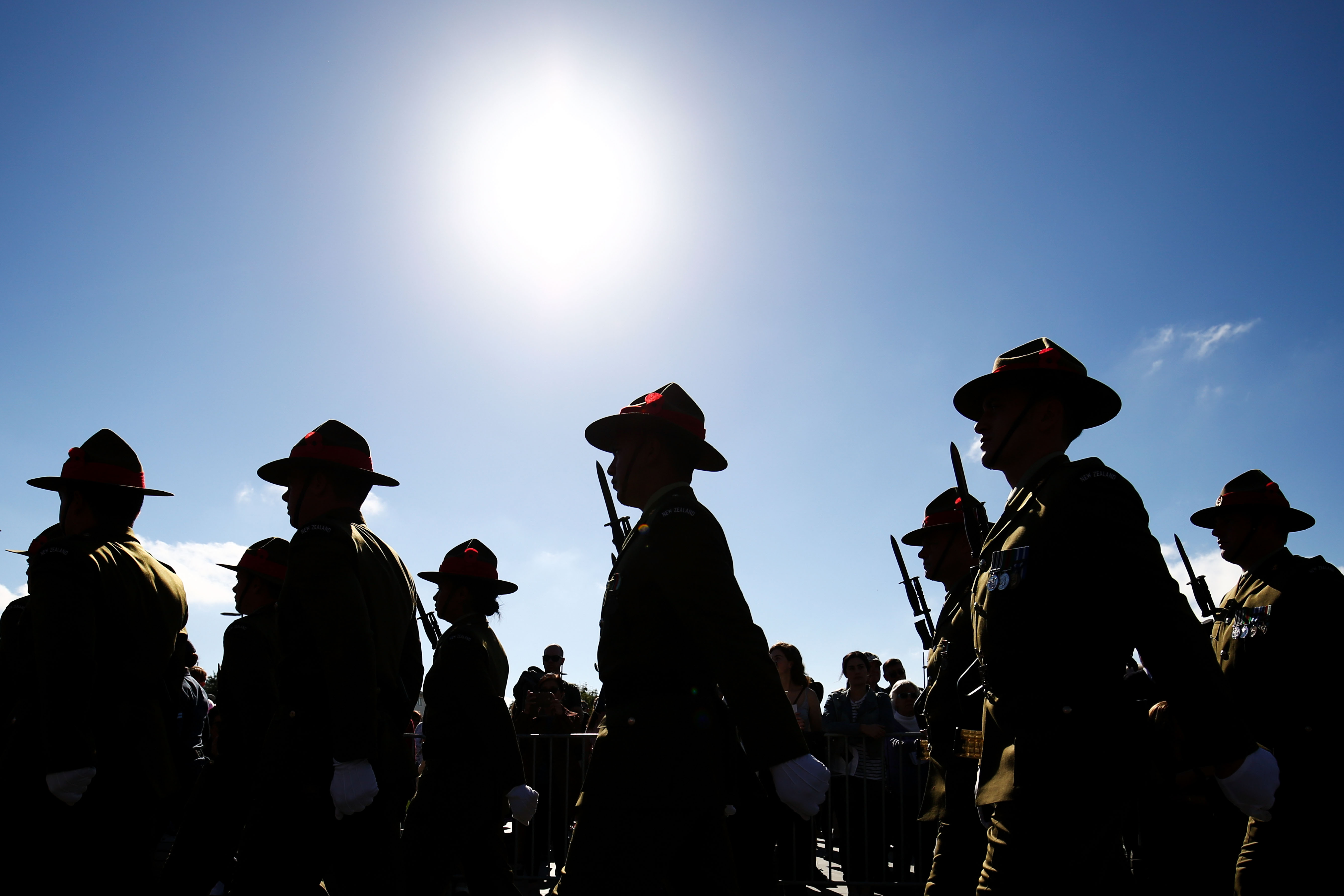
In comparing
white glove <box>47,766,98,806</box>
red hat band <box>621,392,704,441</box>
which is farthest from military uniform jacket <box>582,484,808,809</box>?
white glove <box>47,766,98,806</box>

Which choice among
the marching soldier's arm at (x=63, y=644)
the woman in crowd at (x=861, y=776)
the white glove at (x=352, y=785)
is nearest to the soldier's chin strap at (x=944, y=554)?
the woman in crowd at (x=861, y=776)

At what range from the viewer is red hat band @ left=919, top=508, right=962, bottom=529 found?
611 cm

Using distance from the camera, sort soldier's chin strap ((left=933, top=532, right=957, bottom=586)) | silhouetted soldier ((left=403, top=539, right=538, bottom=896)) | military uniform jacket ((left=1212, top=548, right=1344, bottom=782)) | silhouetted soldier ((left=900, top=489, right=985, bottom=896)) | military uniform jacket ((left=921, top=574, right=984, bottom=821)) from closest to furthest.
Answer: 1. silhouetted soldier ((left=900, top=489, right=985, bottom=896))
2. military uniform jacket ((left=921, top=574, right=984, bottom=821))
3. military uniform jacket ((left=1212, top=548, right=1344, bottom=782))
4. silhouetted soldier ((left=403, top=539, right=538, bottom=896))
5. soldier's chin strap ((left=933, top=532, right=957, bottom=586))

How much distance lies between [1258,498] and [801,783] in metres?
4.65

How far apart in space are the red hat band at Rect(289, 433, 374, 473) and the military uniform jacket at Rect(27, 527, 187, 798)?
108 centimetres

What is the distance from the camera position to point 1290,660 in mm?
5070

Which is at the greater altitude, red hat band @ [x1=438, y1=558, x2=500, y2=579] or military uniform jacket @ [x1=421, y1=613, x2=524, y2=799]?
red hat band @ [x1=438, y1=558, x2=500, y2=579]

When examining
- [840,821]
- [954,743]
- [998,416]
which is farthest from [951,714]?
[840,821]

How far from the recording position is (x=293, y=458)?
13.8 feet

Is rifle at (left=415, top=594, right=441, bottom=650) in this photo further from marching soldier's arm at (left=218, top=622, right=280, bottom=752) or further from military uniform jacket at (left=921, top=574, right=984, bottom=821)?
military uniform jacket at (left=921, top=574, right=984, bottom=821)

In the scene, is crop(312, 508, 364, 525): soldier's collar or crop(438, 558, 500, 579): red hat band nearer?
crop(312, 508, 364, 525): soldier's collar

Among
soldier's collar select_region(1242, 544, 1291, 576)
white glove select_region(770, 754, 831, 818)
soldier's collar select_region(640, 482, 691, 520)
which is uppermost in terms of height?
soldier's collar select_region(1242, 544, 1291, 576)

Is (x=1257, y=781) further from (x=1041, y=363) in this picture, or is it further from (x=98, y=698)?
(x=98, y=698)

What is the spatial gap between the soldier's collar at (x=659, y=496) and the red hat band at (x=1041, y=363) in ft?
4.31
